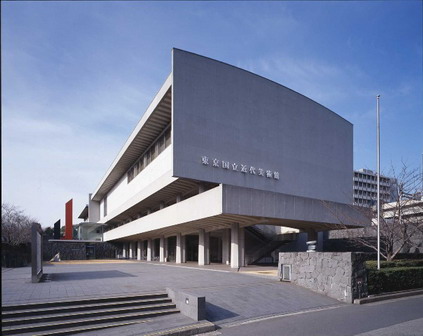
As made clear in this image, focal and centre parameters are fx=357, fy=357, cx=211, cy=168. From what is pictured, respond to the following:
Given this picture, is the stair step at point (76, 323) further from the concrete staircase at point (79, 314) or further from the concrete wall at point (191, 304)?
the concrete wall at point (191, 304)

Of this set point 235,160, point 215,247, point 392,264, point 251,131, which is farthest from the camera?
point 215,247

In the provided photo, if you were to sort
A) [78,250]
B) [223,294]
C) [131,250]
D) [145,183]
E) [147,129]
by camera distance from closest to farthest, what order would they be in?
1. [223,294]
2. [147,129]
3. [145,183]
4. [78,250]
5. [131,250]

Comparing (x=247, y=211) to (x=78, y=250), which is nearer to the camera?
(x=247, y=211)

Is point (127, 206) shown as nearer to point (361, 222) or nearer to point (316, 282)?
point (361, 222)

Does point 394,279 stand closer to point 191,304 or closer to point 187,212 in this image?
point 191,304

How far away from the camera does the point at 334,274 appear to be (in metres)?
14.3

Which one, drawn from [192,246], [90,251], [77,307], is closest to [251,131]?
[192,246]

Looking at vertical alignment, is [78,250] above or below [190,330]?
below

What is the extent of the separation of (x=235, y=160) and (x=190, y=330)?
2050cm

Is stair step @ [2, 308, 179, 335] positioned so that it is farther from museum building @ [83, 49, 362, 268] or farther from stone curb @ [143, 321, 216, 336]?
museum building @ [83, 49, 362, 268]

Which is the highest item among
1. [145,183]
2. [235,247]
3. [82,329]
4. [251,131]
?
[251,131]

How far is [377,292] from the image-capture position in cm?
1464

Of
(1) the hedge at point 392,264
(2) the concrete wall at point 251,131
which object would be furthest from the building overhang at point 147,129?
(1) the hedge at point 392,264

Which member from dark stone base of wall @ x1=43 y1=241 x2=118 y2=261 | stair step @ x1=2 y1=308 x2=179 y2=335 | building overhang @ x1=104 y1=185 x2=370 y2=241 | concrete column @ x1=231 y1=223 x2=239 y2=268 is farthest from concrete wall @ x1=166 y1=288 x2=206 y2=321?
dark stone base of wall @ x1=43 y1=241 x2=118 y2=261
